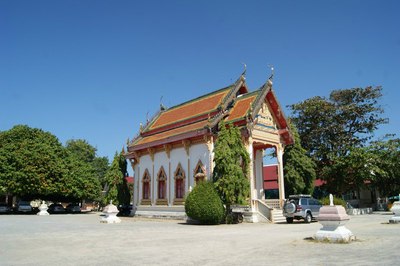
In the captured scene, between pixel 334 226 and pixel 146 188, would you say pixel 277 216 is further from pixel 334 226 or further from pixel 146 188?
pixel 334 226

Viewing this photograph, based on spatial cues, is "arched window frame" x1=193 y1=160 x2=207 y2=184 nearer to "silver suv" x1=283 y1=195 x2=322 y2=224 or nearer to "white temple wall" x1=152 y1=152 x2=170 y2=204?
"white temple wall" x1=152 y1=152 x2=170 y2=204

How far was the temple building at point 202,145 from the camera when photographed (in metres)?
23.3

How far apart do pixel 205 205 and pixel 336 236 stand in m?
10.1

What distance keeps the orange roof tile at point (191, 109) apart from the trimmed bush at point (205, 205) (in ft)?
23.2

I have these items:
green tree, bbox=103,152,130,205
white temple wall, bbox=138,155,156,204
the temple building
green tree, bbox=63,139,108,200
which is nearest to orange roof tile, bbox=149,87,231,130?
the temple building

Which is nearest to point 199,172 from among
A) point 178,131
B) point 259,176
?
point 178,131

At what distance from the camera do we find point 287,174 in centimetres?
2809

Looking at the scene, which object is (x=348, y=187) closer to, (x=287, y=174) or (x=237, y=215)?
(x=287, y=174)

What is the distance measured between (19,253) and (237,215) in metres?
14.4

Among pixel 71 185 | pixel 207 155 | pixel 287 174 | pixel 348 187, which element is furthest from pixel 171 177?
pixel 348 187

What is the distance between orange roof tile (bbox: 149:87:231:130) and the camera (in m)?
26.8

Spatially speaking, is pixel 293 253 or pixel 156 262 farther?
pixel 293 253

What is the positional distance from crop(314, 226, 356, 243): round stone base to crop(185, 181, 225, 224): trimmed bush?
9.42m

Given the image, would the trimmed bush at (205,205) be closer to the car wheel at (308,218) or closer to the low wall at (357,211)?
the car wheel at (308,218)
